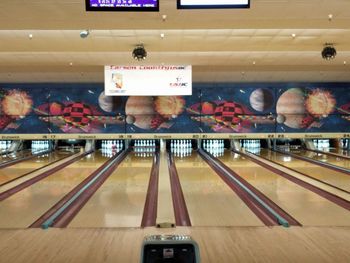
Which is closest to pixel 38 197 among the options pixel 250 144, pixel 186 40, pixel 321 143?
pixel 186 40

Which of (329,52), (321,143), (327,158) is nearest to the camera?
(329,52)

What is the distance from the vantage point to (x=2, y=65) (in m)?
9.38

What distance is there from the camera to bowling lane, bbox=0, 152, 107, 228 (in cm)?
467

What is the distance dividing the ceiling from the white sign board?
0.29 metres

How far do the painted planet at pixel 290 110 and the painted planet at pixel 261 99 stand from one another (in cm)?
28

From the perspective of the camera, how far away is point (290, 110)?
12.3 metres

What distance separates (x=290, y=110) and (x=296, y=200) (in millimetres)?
7051

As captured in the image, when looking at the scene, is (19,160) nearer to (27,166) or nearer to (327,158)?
(27,166)

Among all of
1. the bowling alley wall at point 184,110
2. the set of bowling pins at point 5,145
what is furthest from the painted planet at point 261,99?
the set of bowling pins at point 5,145

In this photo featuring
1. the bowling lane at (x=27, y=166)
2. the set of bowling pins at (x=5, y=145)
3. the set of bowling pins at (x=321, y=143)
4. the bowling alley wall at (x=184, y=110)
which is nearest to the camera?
the bowling lane at (x=27, y=166)

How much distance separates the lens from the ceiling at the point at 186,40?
4625 mm

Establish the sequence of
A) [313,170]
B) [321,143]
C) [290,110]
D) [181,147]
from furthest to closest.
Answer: [321,143]
[181,147]
[290,110]
[313,170]

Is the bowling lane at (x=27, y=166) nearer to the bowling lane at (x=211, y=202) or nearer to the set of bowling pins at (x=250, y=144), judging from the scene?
the bowling lane at (x=211, y=202)

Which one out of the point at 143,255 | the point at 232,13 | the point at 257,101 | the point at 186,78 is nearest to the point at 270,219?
the point at 232,13
